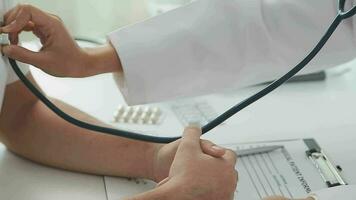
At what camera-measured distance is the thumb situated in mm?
716

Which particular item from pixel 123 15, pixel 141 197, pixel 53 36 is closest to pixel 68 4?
pixel 123 15

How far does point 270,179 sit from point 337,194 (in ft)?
0.48

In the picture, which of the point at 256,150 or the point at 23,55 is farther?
the point at 256,150

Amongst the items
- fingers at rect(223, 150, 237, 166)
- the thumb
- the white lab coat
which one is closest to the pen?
the white lab coat

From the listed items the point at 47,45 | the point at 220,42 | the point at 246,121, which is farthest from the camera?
the point at 246,121

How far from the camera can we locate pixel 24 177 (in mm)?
813

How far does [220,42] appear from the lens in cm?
86

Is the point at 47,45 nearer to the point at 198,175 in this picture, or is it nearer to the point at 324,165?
the point at 198,175

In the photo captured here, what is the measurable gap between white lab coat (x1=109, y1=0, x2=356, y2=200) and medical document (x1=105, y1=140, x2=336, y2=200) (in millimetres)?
132

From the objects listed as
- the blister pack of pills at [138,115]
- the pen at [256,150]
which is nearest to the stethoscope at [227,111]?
the pen at [256,150]

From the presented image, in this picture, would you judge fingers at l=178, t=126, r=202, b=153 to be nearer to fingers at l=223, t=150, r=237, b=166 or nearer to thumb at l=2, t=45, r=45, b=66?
fingers at l=223, t=150, r=237, b=166

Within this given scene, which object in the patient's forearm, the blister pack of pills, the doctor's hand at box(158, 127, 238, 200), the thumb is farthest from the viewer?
the blister pack of pills

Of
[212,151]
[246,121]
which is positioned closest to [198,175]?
[212,151]

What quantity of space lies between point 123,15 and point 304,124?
23.1 inches
